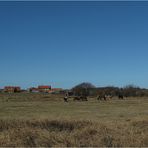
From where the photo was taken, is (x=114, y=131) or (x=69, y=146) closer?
(x=69, y=146)

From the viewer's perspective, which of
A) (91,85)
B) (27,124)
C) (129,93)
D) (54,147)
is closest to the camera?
(54,147)

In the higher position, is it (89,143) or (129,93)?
(129,93)

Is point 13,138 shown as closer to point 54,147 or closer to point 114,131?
point 54,147

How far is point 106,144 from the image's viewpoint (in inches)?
550

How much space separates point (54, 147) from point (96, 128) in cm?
512

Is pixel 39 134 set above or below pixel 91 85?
below

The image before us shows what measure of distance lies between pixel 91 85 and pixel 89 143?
6425 inches

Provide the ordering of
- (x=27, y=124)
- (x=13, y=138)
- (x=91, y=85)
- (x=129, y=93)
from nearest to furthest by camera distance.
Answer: (x=13, y=138) → (x=27, y=124) → (x=129, y=93) → (x=91, y=85)

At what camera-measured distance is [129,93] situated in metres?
114

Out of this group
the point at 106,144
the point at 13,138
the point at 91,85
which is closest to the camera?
the point at 106,144

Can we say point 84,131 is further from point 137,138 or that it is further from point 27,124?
point 27,124

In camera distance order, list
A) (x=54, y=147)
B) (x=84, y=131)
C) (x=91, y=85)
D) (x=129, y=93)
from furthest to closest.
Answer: (x=91, y=85), (x=129, y=93), (x=84, y=131), (x=54, y=147)

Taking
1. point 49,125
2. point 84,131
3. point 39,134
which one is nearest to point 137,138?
point 84,131

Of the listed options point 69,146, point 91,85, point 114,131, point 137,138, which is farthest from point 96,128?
point 91,85
